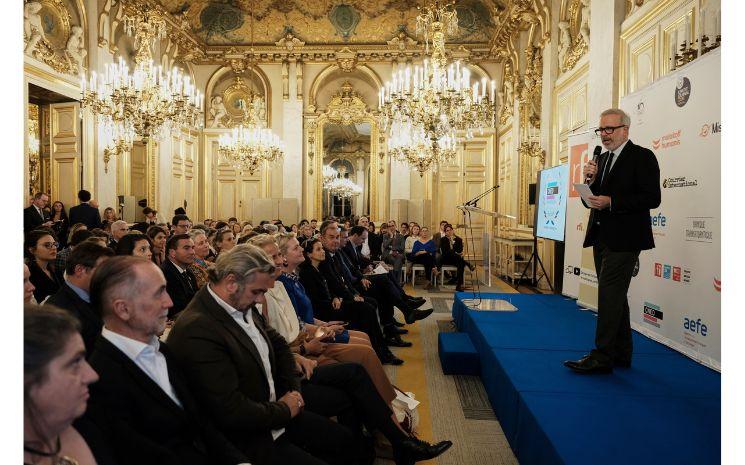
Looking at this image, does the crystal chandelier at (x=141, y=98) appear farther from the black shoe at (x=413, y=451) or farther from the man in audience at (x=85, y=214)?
the black shoe at (x=413, y=451)

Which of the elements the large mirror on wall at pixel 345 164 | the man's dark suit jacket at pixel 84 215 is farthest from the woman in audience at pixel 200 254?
the large mirror on wall at pixel 345 164

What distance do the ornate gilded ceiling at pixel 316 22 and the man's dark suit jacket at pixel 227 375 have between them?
12.9 m

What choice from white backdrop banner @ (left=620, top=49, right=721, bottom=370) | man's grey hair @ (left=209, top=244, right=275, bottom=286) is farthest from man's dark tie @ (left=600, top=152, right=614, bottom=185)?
man's grey hair @ (left=209, top=244, right=275, bottom=286)

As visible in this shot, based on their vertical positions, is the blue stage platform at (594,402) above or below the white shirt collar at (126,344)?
below

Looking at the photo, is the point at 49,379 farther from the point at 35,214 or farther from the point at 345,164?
the point at 345,164

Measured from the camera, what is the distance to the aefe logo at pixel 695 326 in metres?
3.72

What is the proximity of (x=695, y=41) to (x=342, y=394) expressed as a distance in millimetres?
4425

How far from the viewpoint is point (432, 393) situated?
4102 mm

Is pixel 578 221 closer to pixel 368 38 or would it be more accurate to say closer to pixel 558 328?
pixel 558 328

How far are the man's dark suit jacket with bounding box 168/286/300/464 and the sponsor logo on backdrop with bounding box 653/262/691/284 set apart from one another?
330 centimetres

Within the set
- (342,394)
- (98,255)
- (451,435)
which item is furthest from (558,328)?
(98,255)

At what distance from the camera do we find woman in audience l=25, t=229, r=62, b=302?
12.1ft

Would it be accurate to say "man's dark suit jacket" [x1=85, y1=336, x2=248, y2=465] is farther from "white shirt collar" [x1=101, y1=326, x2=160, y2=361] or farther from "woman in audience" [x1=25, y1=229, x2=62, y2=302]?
"woman in audience" [x1=25, y1=229, x2=62, y2=302]

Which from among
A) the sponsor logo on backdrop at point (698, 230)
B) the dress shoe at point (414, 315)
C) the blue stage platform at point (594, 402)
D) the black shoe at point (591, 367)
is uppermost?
the sponsor logo on backdrop at point (698, 230)
